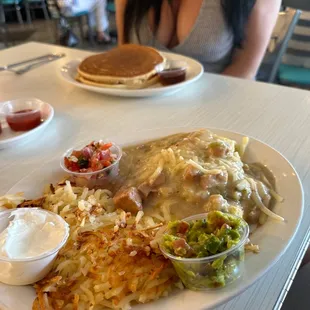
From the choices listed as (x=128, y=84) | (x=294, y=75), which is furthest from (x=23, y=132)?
(x=294, y=75)

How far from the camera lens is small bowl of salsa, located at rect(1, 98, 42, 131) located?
163 centimetres

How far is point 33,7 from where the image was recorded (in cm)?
774

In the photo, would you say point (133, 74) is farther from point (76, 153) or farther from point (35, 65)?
point (35, 65)

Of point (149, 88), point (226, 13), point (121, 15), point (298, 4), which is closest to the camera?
point (149, 88)

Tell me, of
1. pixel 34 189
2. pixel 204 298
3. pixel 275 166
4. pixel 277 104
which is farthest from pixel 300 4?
pixel 204 298

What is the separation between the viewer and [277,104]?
181cm

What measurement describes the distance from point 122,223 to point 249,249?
0.32 m

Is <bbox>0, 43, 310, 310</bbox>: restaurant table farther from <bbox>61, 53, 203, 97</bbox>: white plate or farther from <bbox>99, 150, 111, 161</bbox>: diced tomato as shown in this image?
<bbox>99, 150, 111, 161</bbox>: diced tomato

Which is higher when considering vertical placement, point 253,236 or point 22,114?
point 253,236

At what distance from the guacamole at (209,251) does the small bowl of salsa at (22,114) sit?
3.29 ft

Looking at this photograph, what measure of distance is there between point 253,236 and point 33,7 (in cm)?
790

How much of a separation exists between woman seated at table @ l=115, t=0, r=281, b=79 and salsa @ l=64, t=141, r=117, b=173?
1.39 metres

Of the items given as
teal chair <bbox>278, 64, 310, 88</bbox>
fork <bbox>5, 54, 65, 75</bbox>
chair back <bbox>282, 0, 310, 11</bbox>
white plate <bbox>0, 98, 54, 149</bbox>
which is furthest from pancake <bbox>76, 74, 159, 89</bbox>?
chair back <bbox>282, 0, 310, 11</bbox>

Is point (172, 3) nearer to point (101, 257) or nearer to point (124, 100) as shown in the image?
point (124, 100)
